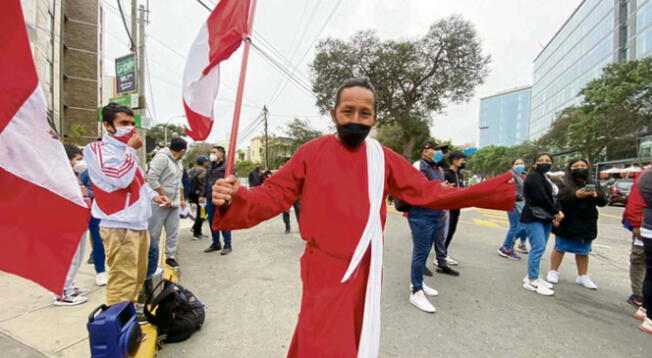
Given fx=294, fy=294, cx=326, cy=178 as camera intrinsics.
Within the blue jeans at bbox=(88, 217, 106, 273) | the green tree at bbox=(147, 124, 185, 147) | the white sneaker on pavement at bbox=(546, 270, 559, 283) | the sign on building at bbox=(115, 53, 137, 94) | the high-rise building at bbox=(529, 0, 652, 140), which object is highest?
the high-rise building at bbox=(529, 0, 652, 140)

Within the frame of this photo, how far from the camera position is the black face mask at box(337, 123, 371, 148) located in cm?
153

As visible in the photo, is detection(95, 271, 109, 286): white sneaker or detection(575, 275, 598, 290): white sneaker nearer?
detection(95, 271, 109, 286): white sneaker

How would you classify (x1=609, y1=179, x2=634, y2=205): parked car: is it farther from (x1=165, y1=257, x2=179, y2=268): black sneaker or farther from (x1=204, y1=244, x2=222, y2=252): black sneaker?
(x1=165, y1=257, x2=179, y2=268): black sneaker

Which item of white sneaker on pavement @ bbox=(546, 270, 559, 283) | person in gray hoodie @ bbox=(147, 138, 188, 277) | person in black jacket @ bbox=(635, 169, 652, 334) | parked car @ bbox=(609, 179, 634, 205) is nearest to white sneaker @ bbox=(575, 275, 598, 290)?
white sneaker on pavement @ bbox=(546, 270, 559, 283)

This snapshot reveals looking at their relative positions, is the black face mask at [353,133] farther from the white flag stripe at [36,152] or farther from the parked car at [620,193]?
the parked car at [620,193]

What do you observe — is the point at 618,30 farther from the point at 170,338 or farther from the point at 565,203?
the point at 170,338

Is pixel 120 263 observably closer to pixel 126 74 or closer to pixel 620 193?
pixel 126 74

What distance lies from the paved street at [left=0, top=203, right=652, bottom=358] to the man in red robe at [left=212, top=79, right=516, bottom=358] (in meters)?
1.39

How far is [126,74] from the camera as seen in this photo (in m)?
7.83

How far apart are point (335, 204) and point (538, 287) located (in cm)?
383

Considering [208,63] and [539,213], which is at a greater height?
[208,63]

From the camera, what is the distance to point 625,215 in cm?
366

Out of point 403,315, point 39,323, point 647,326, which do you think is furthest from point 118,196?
point 647,326

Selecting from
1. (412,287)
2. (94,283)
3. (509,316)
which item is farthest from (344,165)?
(94,283)
